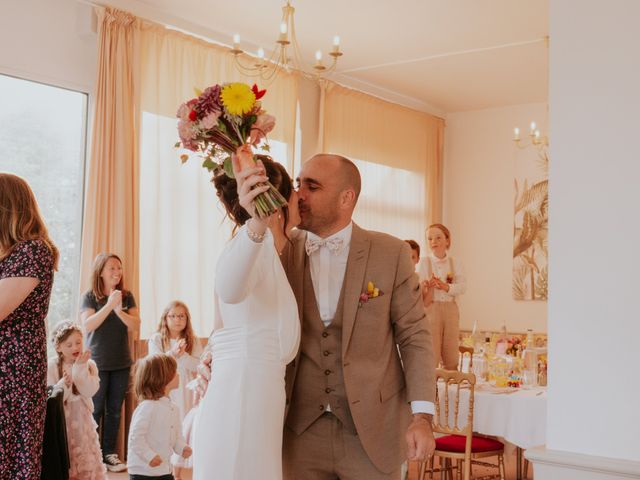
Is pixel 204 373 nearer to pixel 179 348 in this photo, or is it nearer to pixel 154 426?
pixel 154 426

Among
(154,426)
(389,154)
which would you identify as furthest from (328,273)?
(389,154)

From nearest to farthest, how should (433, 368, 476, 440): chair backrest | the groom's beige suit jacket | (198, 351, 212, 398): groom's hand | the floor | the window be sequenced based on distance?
the groom's beige suit jacket
(198, 351, 212, 398): groom's hand
(433, 368, 476, 440): chair backrest
the floor
the window

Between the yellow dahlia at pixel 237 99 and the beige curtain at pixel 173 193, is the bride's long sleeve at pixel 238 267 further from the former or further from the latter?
the beige curtain at pixel 173 193

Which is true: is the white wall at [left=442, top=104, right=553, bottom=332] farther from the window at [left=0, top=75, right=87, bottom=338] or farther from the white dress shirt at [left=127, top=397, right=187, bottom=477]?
the white dress shirt at [left=127, top=397, right=187, bottom=477]

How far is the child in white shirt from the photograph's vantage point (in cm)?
467

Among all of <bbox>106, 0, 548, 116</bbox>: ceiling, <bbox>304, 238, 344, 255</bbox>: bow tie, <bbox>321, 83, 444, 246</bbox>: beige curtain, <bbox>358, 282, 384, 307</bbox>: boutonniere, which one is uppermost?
<bbox>106, 0, 548, 116</bbox>: ceiling

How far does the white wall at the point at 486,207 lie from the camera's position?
36.4ft

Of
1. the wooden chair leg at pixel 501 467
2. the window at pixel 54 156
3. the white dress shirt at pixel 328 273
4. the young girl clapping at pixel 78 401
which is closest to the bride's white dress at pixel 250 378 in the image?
the white dress shirt at pixel 328 273

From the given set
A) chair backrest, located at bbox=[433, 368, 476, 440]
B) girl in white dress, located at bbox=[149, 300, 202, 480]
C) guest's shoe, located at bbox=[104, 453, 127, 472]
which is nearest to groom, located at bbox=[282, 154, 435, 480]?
chair backrest, located at bbox=[433, 368, 476, 440]

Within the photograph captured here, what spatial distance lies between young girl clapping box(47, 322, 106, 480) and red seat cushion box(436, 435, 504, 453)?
221 centimetres

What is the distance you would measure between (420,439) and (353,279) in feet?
1.81

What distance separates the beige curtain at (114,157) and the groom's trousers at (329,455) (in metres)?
4.53

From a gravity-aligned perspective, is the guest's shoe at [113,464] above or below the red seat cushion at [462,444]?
below

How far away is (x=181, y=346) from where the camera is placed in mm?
6555
